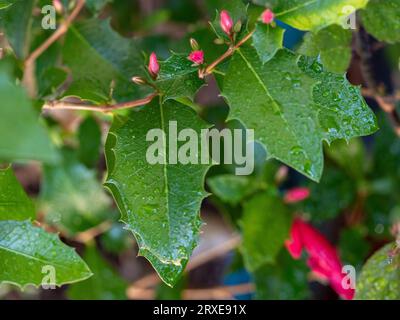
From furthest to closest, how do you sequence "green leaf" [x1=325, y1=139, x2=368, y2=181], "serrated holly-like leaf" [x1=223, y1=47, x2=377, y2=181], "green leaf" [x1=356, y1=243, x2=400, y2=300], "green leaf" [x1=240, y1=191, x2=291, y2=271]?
"green leaf" [x1=325, y1=139, x2=368, y2=181], "green leaf" [x1=240, y1=191, x2=291, y2=271], "green leaf" [x1=356, y1=243, x2=400, y2=300], "serrated holly-like leaf" [x1=223, y1=47, x2=377, y2=181]

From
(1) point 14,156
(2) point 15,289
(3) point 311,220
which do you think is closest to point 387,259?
(3) point 311,220

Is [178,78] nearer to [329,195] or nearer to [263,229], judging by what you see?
[263,229]

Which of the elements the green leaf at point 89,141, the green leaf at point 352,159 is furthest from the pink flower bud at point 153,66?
the green leaf at point 352,159

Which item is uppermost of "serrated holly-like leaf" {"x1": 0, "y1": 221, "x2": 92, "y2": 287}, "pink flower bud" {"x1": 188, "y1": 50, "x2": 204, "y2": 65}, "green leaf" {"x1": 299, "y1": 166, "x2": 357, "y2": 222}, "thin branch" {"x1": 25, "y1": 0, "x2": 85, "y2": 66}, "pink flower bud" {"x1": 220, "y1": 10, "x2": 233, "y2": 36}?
"pink flower bud" {"x1": 220, "y1": 10, "x2": 233, "y2": 36}

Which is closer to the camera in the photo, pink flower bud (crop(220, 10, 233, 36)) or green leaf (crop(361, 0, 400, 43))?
pink flower bud (crop(220, 10, 233, 36))

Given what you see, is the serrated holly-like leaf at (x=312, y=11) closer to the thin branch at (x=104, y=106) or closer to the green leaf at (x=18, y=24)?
the thin branch at (x=104, y=106)

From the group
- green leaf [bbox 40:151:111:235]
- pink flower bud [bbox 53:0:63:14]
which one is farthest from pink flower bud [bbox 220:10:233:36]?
green leaf [bbox 40:151:111:235]

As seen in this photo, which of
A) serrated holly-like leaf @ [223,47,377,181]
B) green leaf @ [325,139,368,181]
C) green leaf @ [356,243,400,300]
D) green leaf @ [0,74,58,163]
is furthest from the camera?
green leaf @ [325,139,368,181]

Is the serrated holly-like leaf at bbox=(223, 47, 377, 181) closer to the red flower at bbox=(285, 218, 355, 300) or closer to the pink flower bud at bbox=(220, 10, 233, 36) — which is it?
the pink flower bud at bbox=(220, 10, 233, 36)
